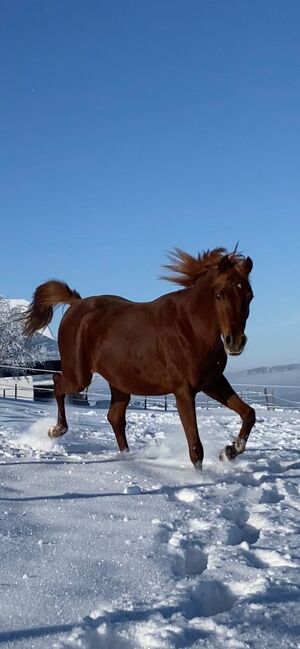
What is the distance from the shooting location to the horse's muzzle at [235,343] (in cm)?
439

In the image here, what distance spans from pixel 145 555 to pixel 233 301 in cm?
239

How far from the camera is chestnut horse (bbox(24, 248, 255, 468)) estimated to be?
461 cm

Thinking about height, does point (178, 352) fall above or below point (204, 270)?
below

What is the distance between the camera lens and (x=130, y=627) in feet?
5.82

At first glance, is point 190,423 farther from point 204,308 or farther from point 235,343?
point 204,308

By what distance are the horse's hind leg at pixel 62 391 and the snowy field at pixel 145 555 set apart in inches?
32.3

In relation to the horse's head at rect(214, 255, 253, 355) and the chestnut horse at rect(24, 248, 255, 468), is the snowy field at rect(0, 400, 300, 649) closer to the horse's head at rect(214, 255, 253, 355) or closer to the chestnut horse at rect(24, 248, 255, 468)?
the chestnut horse at rect(24, 248, 255, 468)

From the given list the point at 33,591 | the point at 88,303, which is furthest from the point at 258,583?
the point at 88,303

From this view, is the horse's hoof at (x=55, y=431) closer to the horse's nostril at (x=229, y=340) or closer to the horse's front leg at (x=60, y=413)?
the horse's front leg at (x=60, y=413)

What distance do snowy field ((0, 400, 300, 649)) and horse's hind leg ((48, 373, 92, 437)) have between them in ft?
2.69

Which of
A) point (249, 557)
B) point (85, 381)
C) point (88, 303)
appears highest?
point (88, 303)

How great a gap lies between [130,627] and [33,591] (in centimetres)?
43

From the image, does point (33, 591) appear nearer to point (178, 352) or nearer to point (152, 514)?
point (152, 514)

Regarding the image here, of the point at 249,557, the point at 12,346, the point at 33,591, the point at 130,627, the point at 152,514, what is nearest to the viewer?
the point at 130,627
